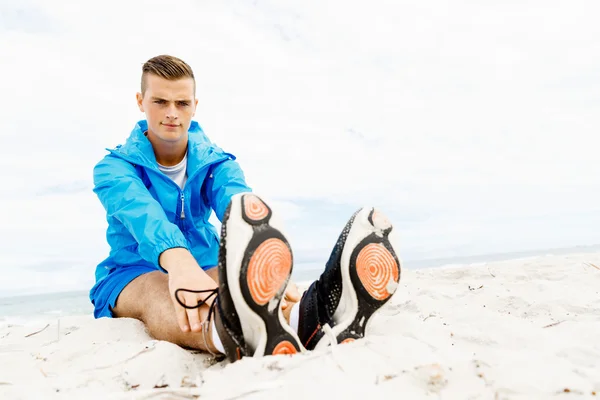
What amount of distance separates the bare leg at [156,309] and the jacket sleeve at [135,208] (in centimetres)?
15

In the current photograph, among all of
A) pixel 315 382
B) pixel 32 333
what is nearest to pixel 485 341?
pixel 315 382

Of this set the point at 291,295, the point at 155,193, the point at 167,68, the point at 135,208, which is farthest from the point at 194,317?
the point at 167,68

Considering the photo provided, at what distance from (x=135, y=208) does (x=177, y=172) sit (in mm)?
459

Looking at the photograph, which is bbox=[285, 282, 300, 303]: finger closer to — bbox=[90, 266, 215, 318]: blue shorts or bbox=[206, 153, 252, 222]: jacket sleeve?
bbox=[206, 153, 252, 222]: jacket sleeve

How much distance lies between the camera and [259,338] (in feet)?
3.76

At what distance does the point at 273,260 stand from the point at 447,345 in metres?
0.58

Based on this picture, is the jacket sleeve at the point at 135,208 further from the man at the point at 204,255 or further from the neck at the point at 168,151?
the neck at the point at 168,151

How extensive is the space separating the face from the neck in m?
0.03

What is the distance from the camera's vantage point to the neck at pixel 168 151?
1977 millimetres

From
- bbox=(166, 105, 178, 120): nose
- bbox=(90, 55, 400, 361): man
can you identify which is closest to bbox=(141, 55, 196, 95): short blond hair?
bbox=(90, 55, 400, 361): man

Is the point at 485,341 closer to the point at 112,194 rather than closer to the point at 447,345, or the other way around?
the point at 447,345

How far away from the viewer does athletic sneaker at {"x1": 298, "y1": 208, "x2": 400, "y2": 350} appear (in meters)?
1.27

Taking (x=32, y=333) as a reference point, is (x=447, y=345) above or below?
above

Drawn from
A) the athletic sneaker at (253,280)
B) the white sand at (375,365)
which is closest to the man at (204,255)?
the athletic sneaker at (253,280)
